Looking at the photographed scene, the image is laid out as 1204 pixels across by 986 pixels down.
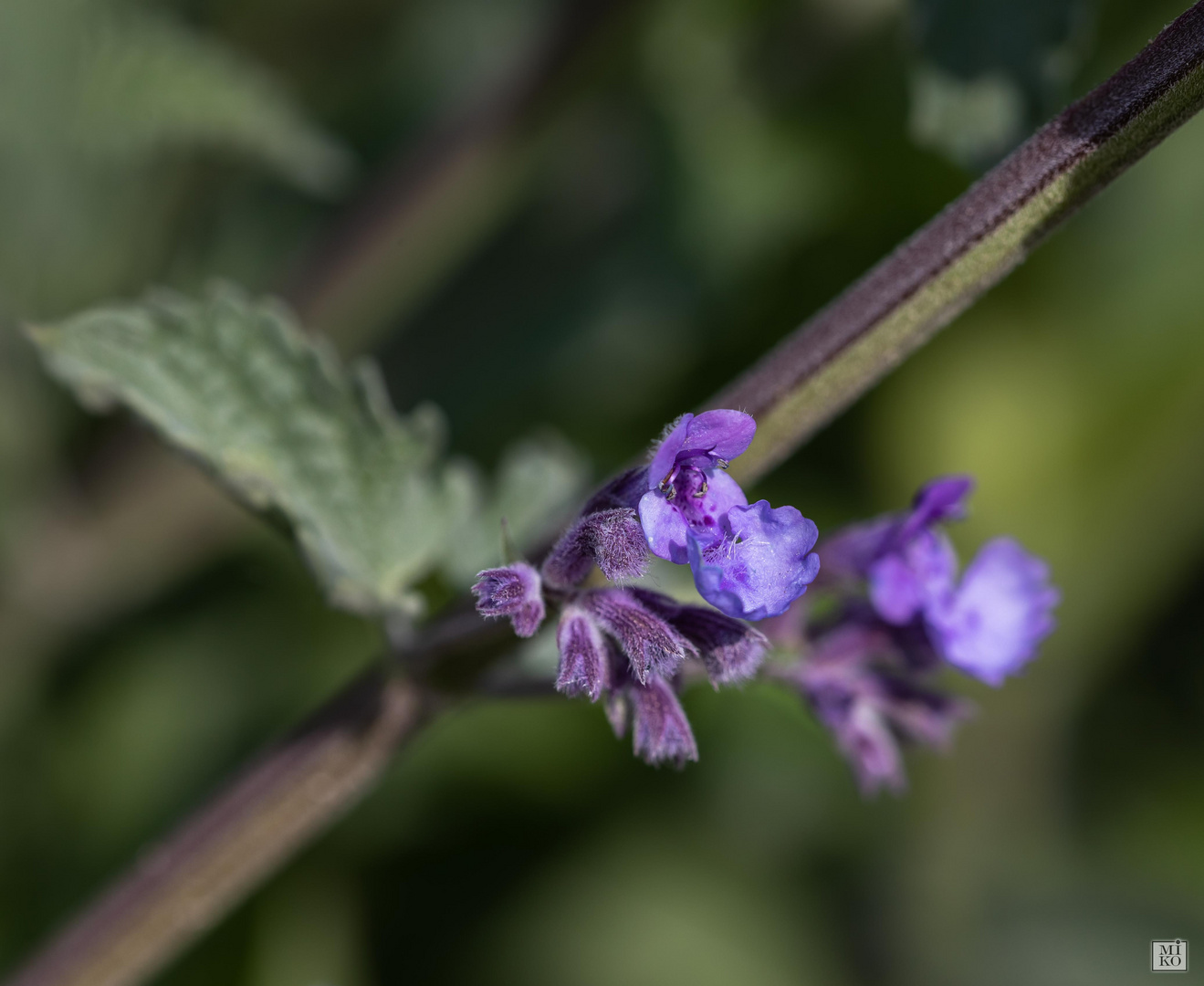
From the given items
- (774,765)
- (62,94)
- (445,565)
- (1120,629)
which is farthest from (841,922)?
(62,94)

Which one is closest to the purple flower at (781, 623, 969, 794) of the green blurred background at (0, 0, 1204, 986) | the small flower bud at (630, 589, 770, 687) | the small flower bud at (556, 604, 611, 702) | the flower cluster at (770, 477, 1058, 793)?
the flower cluster at (770, 477, 1058, 793)

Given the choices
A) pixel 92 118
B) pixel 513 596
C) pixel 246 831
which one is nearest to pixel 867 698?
pixel 513 596

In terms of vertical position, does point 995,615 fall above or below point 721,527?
above

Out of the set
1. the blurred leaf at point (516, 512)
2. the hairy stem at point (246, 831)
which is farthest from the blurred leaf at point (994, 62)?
the hairy stem at point (246, 831)

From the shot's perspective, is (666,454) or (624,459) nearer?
(666,454)

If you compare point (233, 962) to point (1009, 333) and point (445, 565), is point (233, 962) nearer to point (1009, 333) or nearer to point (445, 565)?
point (445, 565)

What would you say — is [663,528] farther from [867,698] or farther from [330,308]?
[330,308]
